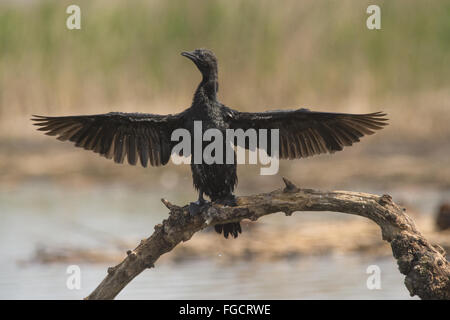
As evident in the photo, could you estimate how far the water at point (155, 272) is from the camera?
28.5 ft

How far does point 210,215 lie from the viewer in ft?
21.4

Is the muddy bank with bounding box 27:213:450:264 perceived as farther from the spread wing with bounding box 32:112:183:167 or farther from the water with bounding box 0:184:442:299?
the spread wing with bounding box 32:112:183:167

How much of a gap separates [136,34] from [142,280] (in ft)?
26.3

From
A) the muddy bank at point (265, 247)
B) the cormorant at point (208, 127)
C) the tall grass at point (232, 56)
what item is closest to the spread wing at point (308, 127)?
the cormorant at point (208, 127)

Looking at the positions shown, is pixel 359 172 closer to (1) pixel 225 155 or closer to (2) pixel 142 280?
(2) pixel 142 280

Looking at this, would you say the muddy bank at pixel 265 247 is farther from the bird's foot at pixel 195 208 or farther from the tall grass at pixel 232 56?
the tall grass at pixel 232 56

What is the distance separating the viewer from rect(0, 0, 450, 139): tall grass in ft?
50.9

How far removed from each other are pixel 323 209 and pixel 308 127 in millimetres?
Answer: 793

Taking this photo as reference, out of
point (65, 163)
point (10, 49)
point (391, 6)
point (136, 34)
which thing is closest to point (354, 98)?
point (391, 6)

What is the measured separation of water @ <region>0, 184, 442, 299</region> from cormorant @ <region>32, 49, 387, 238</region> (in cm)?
188

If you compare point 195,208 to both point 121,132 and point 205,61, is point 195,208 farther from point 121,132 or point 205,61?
point 205,61

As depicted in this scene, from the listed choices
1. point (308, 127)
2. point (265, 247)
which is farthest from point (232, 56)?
point (308, 127)

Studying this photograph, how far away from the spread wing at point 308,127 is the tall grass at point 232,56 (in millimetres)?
8068

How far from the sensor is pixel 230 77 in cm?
1564
